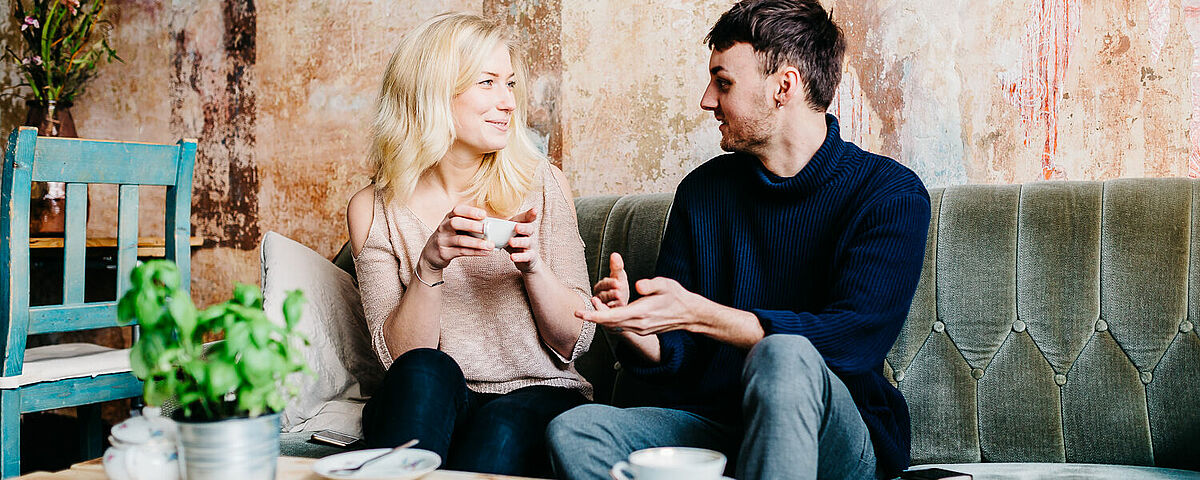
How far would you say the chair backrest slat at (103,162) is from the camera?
6.68ft

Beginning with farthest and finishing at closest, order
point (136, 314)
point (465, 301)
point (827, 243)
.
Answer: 1. point (465, 301)
2. point (827, 243)
3. point (136, 314)

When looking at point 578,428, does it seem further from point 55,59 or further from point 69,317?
point 55,59

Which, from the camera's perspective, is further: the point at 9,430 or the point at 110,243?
the point at 110,243

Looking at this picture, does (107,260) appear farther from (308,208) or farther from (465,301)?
(465,301)

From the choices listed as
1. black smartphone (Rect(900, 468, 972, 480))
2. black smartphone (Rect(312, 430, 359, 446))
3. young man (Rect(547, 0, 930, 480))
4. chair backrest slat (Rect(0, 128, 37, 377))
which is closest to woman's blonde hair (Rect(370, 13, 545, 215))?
young man (Rect(547, 0, 930, 480))

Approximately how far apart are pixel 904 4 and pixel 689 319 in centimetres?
104

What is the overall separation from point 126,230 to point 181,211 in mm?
133

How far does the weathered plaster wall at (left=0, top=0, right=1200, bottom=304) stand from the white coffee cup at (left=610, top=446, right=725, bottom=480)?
4.03 ft

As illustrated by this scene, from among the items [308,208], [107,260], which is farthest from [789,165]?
[107,260]

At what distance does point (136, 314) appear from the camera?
897 mm

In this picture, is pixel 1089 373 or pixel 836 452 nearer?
pixel 836 452

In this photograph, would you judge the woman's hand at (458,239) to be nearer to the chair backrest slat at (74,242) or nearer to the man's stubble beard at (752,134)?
the man's stubble beard at (752,134)

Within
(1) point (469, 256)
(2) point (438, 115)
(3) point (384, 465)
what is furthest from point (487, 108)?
(3) point (384, 465)

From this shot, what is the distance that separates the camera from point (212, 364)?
0.88m
